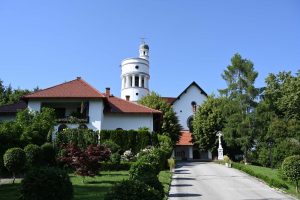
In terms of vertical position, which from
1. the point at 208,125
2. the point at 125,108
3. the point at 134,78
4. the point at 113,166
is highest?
the point at 134,78

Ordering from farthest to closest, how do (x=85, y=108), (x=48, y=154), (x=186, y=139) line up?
(x=186, y=139) → (x=85, y=108) → (x=48, y=154)

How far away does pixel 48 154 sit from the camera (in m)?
27.6

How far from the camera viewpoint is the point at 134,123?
4019 cm

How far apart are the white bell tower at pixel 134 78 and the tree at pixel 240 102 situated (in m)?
22.8

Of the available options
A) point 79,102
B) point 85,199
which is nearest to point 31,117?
point 79,102

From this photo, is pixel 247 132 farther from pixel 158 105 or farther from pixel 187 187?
pixel 187 187

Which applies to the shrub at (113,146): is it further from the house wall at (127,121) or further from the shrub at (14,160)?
the shrub at (14,160)

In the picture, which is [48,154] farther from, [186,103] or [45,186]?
[186,103]

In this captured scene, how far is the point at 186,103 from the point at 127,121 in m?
21.2

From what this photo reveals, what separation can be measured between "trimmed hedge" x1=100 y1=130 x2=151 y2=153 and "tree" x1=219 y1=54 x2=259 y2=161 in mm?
11499

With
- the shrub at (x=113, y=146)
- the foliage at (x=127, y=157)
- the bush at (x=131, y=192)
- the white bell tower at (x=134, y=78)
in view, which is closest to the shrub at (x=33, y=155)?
the shrub at (x=113, y=146)

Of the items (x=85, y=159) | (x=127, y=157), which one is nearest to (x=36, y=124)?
(x=127, y=157)

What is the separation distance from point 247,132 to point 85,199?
29.4 meters

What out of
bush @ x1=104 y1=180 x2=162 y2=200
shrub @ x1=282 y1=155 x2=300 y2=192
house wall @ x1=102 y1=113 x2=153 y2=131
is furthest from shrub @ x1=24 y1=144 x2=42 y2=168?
bush @ x1=104 y1=180 x2=162 y2=200
